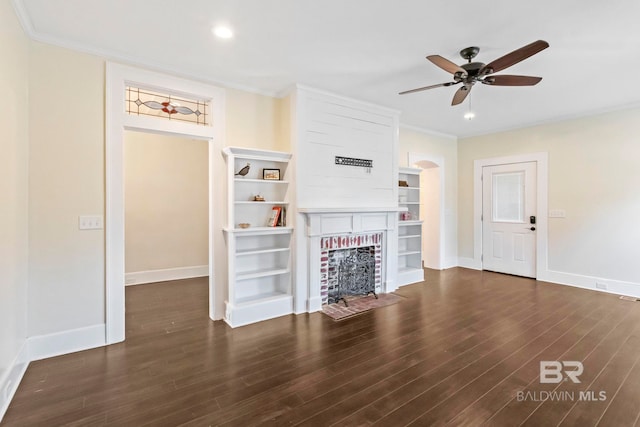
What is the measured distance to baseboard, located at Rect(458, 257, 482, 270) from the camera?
618 centimetres

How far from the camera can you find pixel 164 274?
5344 mm

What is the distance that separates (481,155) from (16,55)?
6820 millimetres

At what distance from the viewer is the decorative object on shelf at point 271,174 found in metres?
3.77

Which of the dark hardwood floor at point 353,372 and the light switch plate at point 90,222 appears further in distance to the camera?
the light switch plate at point 90,222

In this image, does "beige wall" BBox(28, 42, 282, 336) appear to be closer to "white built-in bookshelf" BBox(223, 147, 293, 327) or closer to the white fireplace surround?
"white built-in bookshelf" BBox(223, 147, 293, 327)

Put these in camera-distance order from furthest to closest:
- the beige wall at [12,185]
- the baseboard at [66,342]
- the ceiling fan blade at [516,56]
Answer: the baseboard at [66,342] < the ceiling fan blade at [516,56] < the beige wall at [12,185]

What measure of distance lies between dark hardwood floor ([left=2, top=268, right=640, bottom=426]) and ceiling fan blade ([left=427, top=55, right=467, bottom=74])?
258 cm

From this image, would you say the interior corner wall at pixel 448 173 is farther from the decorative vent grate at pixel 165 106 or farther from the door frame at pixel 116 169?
the door frame at pixel 116 169

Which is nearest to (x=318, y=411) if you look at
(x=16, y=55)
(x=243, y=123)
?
(x=243, y=123)

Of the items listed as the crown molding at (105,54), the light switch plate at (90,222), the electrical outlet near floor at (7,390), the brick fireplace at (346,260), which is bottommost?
the electrical outlet near floor at (7,390)

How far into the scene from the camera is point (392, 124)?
4.71m

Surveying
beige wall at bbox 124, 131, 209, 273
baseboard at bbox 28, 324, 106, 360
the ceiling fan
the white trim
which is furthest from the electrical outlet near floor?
the white trim

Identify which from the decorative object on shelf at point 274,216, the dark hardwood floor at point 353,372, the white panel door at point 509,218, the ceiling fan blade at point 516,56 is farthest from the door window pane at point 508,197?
the decorative object on shelf at point 274,216

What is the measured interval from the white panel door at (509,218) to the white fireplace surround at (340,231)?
262 cm
